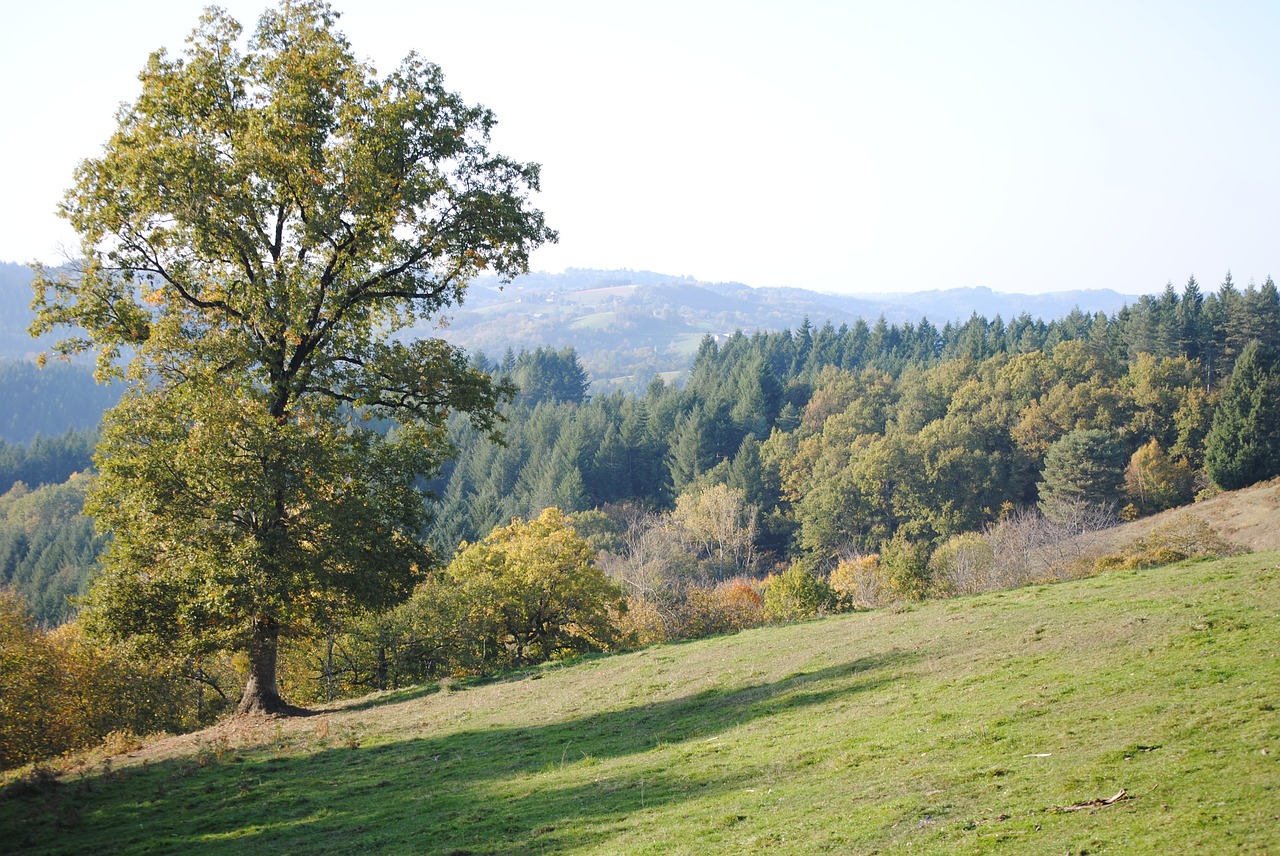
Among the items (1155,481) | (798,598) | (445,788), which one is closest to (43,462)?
(798,598)

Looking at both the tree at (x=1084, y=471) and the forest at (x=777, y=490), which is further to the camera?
the tree at (x=1084, y=471)

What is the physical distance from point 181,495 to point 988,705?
17.1m

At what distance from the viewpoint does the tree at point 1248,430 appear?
81875 millimetres

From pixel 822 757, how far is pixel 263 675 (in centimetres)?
1538

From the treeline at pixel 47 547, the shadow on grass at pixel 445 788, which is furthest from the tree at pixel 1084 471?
the treeline at pixel 47 547

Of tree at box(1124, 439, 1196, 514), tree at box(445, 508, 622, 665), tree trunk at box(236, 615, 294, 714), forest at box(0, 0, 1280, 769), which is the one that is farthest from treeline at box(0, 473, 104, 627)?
tree at box(1124, 439, 1196, 514)

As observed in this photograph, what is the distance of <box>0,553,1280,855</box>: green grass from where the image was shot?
32.7 ft

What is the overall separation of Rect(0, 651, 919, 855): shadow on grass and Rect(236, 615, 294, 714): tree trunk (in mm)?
4270

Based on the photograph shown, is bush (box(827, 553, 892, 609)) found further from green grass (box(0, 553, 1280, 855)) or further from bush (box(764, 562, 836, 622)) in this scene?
green grass (box(0, 553, 1280, 855))

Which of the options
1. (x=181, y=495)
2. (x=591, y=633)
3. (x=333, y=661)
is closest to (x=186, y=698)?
(x=333, y=661)

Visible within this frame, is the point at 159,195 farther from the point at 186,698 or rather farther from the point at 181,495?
the point at 186,698

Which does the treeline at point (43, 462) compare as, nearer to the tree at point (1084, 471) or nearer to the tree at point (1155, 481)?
the tree at point (1084, 471)

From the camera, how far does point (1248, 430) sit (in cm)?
8219

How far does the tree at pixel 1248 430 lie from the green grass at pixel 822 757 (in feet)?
226
